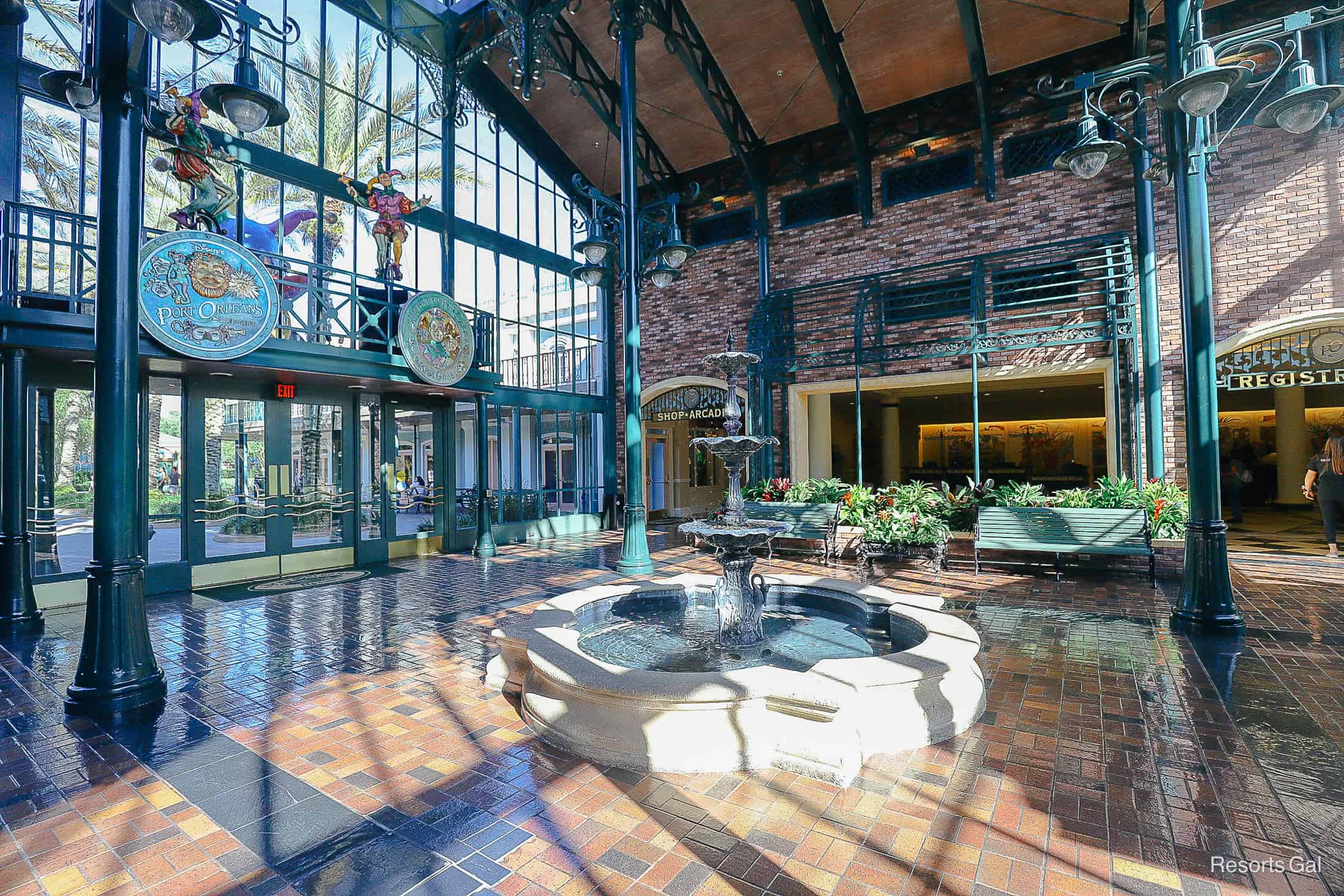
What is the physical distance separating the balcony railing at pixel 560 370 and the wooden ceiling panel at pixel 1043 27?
370 inches

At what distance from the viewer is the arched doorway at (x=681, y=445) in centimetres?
1420

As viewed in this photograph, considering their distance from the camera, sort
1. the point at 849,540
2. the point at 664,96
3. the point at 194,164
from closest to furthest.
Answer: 1. the point at 194,164
2. the point at 849,540
3. the point at 664,96

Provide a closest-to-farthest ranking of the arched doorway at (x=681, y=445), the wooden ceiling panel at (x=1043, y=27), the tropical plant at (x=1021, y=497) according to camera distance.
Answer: the tropical plant at (x=1021, y=497) < the wooden ceiling panel at (x=1043, y=27) < the arched doorway at (x=681, y=445)

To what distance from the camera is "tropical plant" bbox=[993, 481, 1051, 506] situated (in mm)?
8492

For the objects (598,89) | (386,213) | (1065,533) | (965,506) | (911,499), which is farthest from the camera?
(598,89)

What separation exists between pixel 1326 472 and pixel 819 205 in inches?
347

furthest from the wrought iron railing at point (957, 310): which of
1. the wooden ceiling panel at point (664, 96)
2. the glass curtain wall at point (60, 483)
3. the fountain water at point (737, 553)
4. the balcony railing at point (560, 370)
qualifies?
the glass curtain wall at point (60, 483)

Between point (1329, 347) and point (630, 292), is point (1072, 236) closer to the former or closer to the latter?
point (1329, 347)

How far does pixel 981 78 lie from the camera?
33.7ft

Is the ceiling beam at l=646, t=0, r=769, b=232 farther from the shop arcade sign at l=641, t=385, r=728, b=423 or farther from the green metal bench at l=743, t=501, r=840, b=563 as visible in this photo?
the green metal bench at l=743, t=501, r=840, b=563

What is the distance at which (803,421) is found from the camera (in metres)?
12.8

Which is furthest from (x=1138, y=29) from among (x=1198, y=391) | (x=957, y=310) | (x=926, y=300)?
(x=1198, y=391)

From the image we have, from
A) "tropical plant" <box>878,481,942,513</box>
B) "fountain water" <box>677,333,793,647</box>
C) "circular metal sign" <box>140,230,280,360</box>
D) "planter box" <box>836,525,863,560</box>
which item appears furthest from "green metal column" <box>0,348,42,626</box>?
"tropical plant" <box>878,481,942,513</box>

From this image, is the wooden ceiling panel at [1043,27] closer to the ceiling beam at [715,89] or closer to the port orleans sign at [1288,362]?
the ceiling beam at [715,89]
